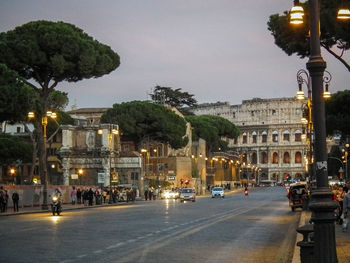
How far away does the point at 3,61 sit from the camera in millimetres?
48812

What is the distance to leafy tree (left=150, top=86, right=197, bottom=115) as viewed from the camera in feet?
444

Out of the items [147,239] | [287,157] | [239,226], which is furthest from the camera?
[287,157]

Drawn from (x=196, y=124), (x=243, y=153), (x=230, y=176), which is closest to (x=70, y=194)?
(x=196, y=124)

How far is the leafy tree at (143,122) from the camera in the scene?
84.6 m

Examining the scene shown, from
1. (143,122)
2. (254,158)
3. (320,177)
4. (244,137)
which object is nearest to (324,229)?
(320,177)

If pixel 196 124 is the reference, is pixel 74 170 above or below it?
below

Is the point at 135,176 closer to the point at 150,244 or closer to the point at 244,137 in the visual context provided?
the point at 150,244

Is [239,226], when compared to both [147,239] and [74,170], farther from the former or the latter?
[74,170]

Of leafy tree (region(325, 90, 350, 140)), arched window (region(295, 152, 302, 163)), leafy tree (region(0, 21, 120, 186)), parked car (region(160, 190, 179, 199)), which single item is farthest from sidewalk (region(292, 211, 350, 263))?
arched window (region(295, 152, 302, 163))

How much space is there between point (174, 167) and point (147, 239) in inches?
3043

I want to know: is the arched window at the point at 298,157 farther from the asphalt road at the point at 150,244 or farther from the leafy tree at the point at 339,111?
the asphalt road at the point at 150,244

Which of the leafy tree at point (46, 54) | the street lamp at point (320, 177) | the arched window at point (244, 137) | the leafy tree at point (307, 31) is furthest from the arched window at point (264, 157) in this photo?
the street lamp at point (320, 177)

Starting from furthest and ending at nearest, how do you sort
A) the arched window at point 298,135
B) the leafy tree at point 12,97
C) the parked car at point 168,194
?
the arched window at point 298,135 → the parked car at point 168,194 → the leafy tree at point 12,97

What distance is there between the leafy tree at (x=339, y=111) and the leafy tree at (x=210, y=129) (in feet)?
260
